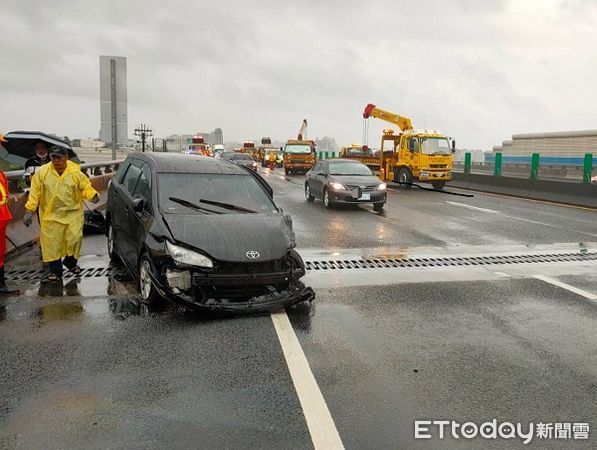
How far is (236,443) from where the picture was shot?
3145mm

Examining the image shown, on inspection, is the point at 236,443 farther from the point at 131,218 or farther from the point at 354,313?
the point at 131,218

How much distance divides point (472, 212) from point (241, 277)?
11.6 m

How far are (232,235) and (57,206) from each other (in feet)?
A: 8.41

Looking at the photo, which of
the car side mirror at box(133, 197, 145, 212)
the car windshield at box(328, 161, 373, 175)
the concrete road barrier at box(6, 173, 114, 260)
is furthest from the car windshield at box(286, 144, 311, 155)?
the car side mirror at box(133, 197, 145, 212)

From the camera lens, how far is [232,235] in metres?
5.62

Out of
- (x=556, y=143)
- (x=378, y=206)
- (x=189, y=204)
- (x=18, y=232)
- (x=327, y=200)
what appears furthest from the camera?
(x=556, y=143)

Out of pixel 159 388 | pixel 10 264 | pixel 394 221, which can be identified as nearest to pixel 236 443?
pixel 159 388

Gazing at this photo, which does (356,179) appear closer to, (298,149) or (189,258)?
(189,258)

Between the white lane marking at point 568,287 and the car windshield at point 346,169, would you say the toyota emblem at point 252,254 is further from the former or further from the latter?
the car windshield at point 346,169

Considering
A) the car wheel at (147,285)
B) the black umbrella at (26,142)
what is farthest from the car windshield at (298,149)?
the car wheel at (147,285)

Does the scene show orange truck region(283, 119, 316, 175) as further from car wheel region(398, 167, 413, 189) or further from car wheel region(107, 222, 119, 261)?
car wheel region(107, 222, 119, 261)

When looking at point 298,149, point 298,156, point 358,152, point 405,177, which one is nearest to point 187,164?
point 405,177

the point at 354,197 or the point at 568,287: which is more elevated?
the point at 354,197

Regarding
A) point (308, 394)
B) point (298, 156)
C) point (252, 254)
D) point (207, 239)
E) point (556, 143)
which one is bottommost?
point (308, 394)
